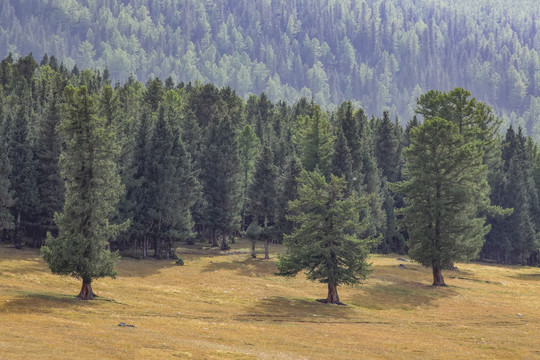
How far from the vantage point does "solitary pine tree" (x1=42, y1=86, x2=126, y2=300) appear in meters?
39.0

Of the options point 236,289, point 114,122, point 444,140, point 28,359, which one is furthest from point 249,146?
point 28,359

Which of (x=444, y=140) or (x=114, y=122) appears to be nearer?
(x=444, y=140)

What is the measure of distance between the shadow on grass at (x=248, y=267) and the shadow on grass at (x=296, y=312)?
14.6m

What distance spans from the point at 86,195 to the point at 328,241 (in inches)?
754

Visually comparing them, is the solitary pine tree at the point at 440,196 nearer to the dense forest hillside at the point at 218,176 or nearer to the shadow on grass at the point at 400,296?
the dense forest hillside at the point at 218,176

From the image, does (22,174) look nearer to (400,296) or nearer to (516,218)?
(400,296)

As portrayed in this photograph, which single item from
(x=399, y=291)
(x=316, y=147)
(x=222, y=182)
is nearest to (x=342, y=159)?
(x=316, y=147)

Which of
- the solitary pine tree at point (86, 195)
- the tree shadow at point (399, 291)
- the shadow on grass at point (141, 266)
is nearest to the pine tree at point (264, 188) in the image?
the shadow on grass at point (141, 266)

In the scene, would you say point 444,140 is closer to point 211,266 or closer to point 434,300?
point 434,300

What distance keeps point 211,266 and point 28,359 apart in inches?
1679

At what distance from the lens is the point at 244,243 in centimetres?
9175

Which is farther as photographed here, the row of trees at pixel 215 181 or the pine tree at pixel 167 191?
the pine tree at pixel 167 191

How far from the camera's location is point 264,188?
74750 millimetres

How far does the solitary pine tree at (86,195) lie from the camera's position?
128 feet
